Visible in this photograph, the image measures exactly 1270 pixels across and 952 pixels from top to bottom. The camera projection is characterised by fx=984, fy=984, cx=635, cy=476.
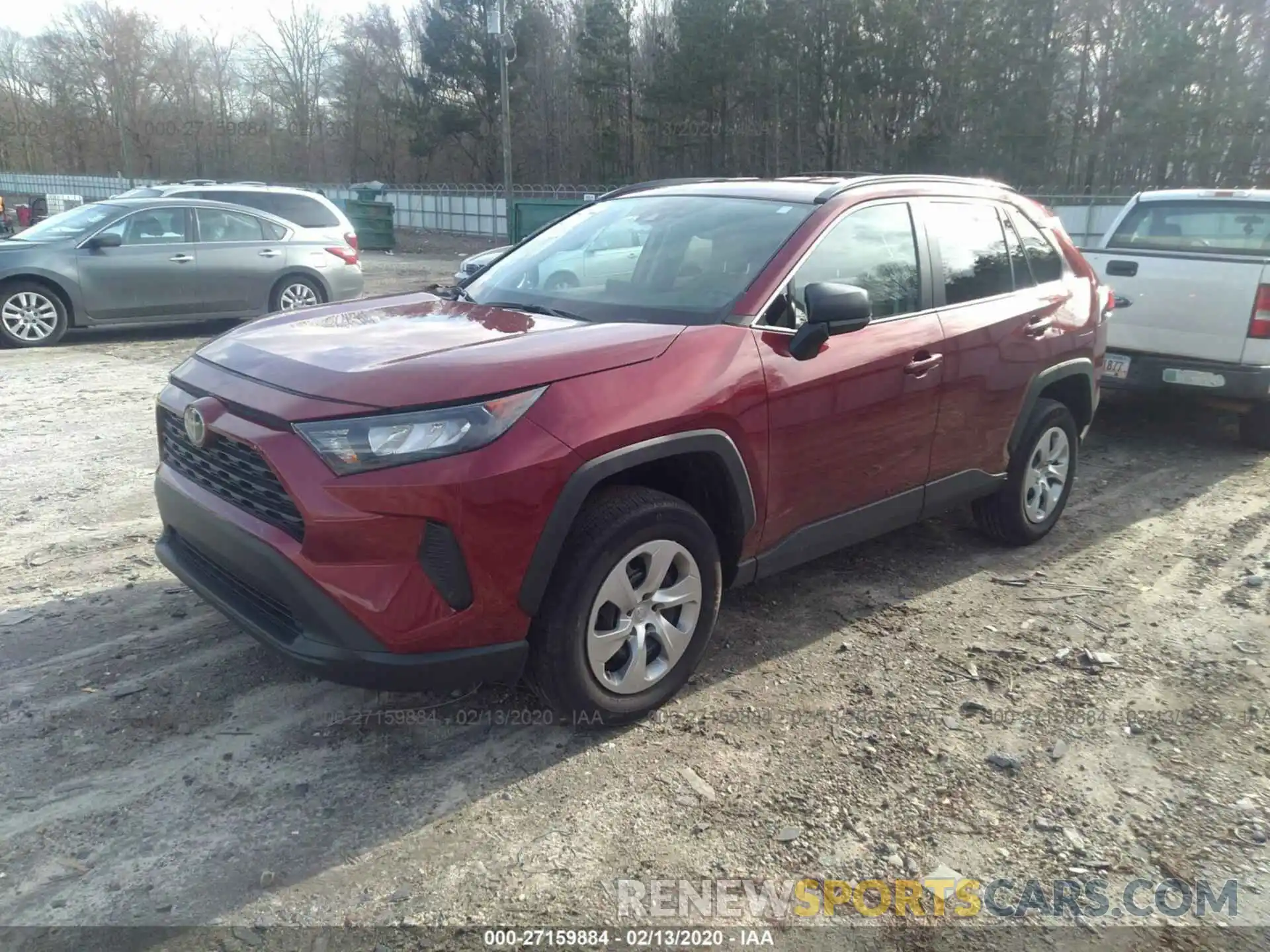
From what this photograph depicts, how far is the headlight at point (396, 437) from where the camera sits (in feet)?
9.28

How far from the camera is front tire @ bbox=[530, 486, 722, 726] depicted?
311cm

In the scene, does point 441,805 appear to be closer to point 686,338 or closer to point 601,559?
point 601,559

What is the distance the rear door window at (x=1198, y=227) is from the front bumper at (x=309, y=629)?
23.9ft

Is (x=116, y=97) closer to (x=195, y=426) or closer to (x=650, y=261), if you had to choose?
(x=650, y=261)

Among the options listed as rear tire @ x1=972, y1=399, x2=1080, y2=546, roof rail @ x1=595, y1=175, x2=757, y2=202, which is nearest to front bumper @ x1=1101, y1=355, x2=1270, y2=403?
rear tire @ x1=972, y1=399, x2=1080, y2=546

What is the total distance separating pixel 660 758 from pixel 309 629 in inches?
47.7

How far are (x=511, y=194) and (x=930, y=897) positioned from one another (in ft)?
100

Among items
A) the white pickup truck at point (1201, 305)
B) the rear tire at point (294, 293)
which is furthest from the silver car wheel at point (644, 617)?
the rear tire at point (294, 293)

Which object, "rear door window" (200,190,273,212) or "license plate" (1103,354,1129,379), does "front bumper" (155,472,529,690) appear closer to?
"license plate" (1103,354,1129,379)

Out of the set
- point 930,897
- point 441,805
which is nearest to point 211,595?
point 441,805

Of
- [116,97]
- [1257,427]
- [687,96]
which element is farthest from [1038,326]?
[116,97]

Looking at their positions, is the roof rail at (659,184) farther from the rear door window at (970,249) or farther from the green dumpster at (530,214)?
the green dumpster at (530,214)

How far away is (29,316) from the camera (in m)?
10.5

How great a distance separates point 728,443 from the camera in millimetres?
3428
